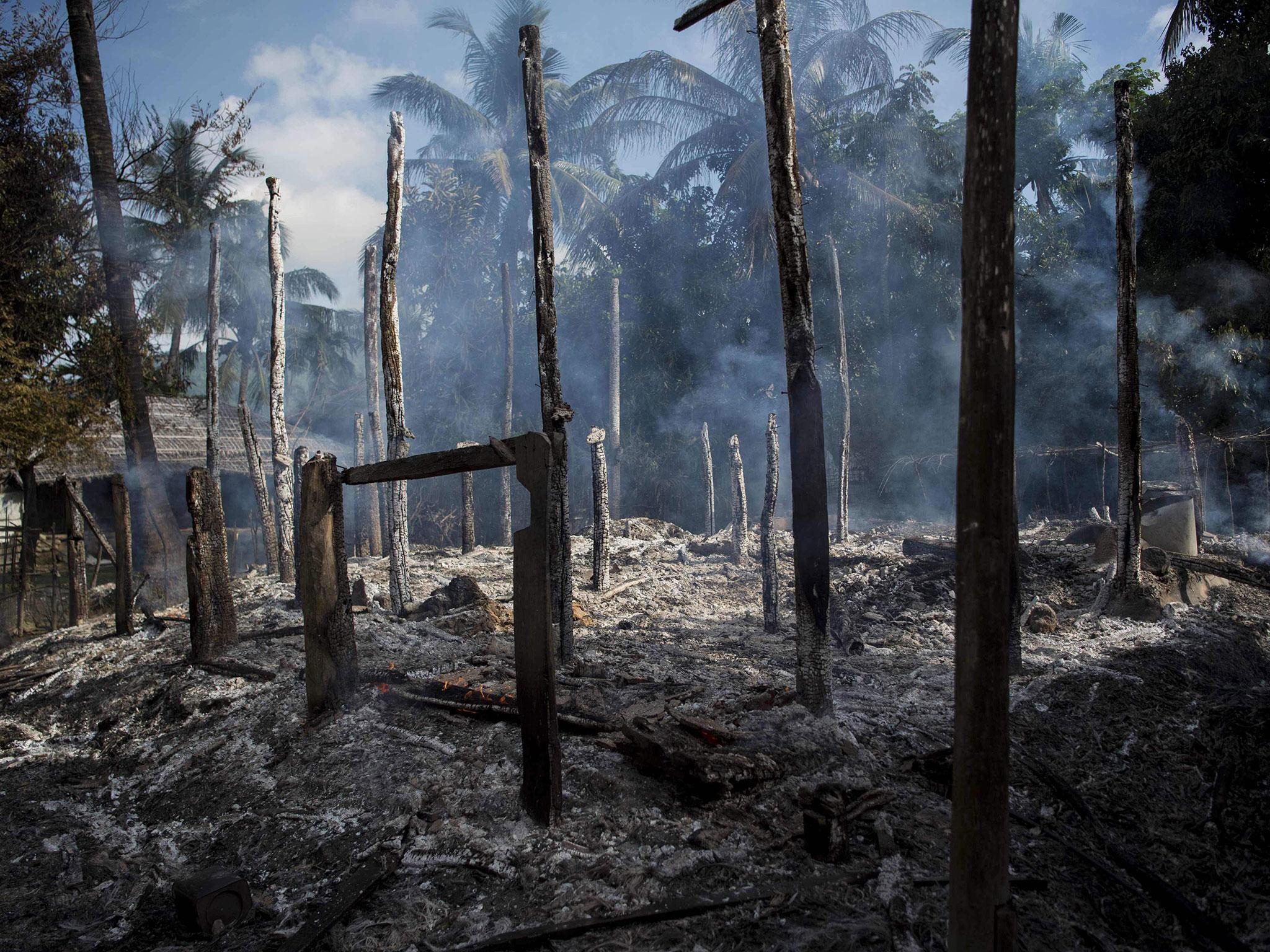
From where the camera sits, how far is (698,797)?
4.65m

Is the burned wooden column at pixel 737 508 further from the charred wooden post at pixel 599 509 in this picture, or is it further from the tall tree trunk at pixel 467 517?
the tall tree trunk at pixel 467 517

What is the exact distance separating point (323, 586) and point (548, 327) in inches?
129

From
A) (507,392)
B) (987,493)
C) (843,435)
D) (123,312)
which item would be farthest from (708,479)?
(987,493)

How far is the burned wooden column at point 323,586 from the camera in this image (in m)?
5.85

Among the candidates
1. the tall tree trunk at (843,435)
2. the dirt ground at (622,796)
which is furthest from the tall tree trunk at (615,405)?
the dirt ground at (622,796)

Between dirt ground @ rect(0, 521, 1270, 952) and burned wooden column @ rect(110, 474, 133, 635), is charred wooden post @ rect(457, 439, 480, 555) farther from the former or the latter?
dirt ground @ rect(0, 521, 1270, 952)

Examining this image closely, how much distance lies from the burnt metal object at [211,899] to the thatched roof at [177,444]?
12.7 meters

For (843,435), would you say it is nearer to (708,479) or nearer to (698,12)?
(708,479)

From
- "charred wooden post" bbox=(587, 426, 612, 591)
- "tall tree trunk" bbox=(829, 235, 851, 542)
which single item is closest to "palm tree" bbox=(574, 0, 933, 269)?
"tall tree trunk" bbox=(829, 235, 851, 542)

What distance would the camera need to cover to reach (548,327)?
7.45 m

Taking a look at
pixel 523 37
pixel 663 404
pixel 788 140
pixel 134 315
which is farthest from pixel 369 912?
pixel 663 404

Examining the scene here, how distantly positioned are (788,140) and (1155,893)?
538cm

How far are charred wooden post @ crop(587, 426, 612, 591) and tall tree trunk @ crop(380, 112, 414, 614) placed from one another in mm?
2808

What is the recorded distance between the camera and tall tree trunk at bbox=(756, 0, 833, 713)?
5.64 m
